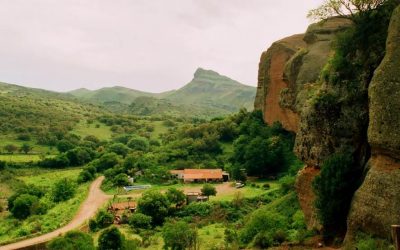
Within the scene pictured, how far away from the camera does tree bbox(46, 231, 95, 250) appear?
37375mm

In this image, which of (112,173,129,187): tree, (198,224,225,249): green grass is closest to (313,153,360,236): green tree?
(198,224,225,249): green grass

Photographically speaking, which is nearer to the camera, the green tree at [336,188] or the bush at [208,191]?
the green tree at [336,188]

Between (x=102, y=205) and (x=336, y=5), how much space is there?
41.1 meters

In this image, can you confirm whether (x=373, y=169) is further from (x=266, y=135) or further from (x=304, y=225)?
(x=266, y=135)

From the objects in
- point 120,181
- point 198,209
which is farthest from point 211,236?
point 120,181

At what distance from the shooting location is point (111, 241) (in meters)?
39.5

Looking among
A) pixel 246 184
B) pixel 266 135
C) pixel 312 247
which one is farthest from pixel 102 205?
pixel 312 247

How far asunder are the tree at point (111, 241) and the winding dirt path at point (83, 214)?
36.9 feet

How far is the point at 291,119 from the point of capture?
58.7 meters

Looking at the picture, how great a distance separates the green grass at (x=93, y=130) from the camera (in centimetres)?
13800

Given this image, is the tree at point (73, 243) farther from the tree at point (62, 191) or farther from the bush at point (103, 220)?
the tree at point (62, 191)

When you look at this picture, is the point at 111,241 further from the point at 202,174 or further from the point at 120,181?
the point at 120,181

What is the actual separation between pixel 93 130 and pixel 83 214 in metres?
88.1

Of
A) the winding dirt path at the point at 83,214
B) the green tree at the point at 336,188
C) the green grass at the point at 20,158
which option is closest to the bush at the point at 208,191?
the winding dirt path at the point at 83,214
